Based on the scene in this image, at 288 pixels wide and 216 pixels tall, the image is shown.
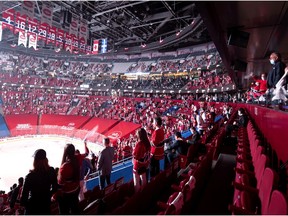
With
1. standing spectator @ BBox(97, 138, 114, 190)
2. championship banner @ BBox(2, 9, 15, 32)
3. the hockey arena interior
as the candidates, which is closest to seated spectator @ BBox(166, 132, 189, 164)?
the hockey arena interior

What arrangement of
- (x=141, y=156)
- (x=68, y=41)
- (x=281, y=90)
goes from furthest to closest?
1. (x=68, y=41)
2. (x=281, y=90)
3. (x=141, y=156)

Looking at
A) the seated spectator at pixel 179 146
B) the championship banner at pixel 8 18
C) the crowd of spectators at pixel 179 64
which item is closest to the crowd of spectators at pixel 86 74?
the crowd of spectators at pixel 179 64

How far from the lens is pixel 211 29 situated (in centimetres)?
496

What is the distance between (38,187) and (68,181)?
481 mm

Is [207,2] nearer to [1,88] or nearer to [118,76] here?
[118,76]

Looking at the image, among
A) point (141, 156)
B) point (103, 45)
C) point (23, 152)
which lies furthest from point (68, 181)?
point (103, 45)

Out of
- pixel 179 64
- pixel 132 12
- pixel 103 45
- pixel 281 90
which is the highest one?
pixel 132 12

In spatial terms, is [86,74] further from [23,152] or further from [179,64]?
[23,152]

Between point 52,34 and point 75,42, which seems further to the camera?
point 75,42

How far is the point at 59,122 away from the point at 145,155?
26691 millimetres

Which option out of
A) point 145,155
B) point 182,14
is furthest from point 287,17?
point 182,14

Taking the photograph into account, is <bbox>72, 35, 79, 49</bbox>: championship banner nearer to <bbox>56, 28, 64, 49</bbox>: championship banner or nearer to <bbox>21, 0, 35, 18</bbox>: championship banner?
<bbox>56, 28, 64, 49</bbox>: championship banner

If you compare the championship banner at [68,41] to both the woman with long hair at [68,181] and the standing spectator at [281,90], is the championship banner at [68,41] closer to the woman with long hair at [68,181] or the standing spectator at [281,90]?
the woman with long hair at [68,181]

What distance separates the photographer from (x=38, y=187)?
97.2 inches
